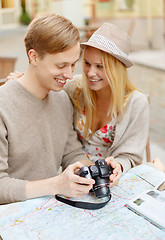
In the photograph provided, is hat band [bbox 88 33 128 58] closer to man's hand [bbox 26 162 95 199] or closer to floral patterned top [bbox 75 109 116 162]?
floral patterned top [bbox 75 109 116 162]

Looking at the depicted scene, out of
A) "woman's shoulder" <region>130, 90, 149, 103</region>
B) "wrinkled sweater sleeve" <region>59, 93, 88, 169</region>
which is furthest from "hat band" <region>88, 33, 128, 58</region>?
"wrinkled sweater sleeve" <region>59, 93, 88, 169</region>

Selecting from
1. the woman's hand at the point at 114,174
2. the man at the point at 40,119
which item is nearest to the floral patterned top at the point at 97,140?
the man at the point at 40,119

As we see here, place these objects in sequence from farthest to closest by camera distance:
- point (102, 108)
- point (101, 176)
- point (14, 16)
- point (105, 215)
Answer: point (14, 16)
point (102, 108)
point (101, 176)
point (105, 215)

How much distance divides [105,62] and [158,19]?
10001 millimetres

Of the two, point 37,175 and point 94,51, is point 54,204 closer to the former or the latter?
point 37,175

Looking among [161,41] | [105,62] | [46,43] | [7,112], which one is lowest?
[161,41]

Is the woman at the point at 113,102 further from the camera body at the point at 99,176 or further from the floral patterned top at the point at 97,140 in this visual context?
the camera body at the point at 99,176

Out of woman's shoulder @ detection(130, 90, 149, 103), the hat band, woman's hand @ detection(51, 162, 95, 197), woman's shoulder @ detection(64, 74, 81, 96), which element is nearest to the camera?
woman's hand @ detection(51, 162, 95, 197)

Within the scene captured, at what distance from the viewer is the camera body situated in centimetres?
125

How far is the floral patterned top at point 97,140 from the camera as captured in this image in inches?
70.0

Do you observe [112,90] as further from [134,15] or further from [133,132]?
[134,15]

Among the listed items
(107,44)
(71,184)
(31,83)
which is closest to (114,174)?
(71,184)

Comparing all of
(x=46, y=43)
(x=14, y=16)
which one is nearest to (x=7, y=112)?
(x=46, y=43)

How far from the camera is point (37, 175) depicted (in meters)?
1.59
